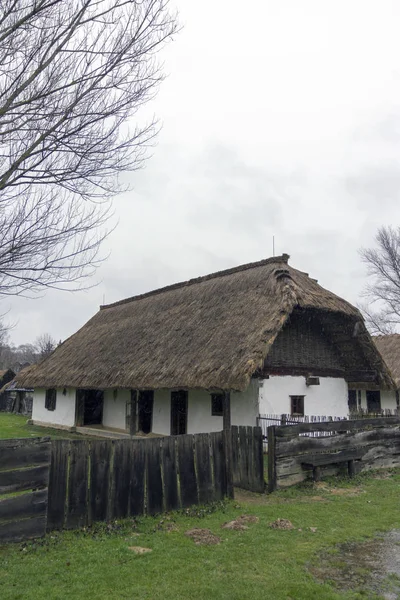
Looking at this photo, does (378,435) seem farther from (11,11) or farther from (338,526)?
(11,11)

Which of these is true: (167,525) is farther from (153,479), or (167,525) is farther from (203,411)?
(203,411)

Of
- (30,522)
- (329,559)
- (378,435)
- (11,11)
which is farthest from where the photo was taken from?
(378,435)

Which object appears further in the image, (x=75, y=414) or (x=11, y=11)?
(x=75, y=414)

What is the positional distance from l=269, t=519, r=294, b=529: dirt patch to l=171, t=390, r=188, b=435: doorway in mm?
8997

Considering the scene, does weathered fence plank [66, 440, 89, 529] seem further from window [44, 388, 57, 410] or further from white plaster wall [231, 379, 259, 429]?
window [44, 388, 57, 410]

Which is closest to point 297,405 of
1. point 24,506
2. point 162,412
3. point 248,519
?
point 162,412

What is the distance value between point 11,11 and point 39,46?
54 centimetres

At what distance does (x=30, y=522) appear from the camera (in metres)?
5.79

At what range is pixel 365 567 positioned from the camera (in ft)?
17.1

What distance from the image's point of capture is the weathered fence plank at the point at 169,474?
715 cm

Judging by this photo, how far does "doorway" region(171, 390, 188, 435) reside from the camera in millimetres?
15680

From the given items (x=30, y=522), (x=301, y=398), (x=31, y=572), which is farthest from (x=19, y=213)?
(x=301, y=398)

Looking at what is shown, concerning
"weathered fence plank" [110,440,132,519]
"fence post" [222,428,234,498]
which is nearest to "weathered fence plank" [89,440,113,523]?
"weathered fence plank" [110,440,132,519]

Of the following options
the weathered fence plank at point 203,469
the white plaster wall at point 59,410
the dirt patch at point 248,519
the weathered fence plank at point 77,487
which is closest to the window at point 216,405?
the weathered fence plank at point 203,469
